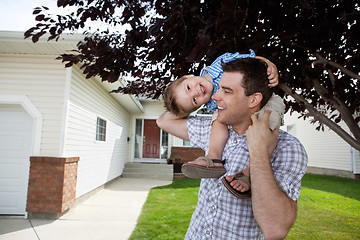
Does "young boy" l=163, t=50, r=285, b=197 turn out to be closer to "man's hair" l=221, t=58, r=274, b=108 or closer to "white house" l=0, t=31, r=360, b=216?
"man's hair" l=221, t=58, r=274, b=108

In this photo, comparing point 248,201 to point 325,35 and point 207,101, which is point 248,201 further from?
point 325,35

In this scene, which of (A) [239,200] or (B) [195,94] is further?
(B) [195,94]

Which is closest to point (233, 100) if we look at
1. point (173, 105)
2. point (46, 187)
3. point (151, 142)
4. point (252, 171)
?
point (252, 171)

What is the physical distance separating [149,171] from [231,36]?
10586 mm

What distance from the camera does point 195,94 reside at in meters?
1.66

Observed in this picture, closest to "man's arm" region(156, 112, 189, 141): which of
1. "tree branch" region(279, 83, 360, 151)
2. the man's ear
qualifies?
the man's ear

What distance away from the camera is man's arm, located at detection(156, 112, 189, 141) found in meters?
1.60

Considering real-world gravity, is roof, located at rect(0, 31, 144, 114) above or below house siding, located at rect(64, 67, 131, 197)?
above

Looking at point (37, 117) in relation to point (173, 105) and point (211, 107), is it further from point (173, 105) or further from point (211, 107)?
point (211, 107)

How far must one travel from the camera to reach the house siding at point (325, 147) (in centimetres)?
1229

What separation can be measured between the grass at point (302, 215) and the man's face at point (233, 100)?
331cm

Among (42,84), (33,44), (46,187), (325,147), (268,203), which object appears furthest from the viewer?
(325,147)

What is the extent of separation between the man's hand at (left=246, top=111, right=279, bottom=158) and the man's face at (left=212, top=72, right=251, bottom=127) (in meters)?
0.11

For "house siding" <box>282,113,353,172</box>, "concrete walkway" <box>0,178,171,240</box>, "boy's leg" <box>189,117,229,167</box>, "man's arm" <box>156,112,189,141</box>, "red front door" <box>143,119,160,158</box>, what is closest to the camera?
"boy's leg" <box>189,117,229,167</box>
